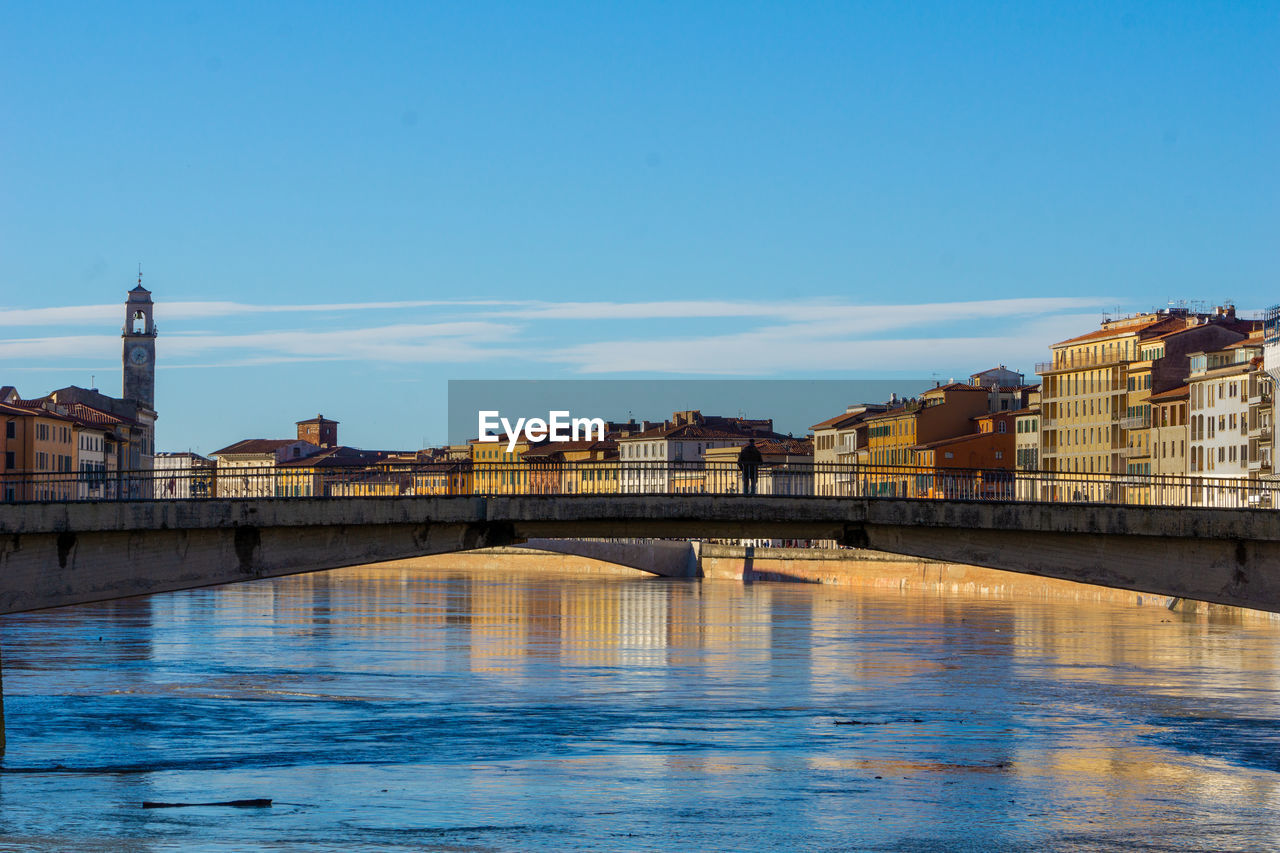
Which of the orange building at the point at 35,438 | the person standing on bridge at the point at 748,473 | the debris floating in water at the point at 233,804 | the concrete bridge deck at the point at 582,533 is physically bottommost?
the debris floating in water at the point at 233,804

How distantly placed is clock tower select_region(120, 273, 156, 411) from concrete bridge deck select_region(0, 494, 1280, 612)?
140 metres

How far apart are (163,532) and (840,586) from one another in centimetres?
6926

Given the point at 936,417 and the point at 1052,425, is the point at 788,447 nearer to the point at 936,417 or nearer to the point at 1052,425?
the point at 936,417

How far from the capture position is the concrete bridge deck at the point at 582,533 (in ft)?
132

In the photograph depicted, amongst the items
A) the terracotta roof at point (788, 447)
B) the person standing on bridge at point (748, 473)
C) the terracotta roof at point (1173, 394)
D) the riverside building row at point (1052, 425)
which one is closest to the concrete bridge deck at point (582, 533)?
the person standing on bridge at point (748, 473)

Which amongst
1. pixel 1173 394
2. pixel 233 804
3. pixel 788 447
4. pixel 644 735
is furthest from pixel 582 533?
pixel 788 447

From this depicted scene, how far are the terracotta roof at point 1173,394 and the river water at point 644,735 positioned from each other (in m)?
39.0

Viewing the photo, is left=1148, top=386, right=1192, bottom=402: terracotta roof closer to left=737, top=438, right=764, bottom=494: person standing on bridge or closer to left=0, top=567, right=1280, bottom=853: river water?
left=0, top=567, right=1280, bottom=853: river water

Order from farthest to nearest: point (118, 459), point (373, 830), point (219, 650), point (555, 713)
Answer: point (118, 459) → point (219, 650) → point (555, 713) → point (373, 830)

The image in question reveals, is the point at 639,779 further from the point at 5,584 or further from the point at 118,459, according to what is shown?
the point at 118,459

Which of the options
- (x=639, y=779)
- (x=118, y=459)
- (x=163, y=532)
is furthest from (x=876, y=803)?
(x=118, y=459)

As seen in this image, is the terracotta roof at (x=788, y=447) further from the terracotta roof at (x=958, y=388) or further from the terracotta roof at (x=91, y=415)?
the terracotta roof at (x=91, y=415)

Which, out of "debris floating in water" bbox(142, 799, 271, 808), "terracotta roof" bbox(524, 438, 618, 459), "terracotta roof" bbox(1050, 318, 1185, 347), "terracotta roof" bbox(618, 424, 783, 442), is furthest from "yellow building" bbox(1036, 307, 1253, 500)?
"debris floating in water" bbox(142, 799, 271, 808)

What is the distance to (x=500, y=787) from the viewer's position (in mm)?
32094
